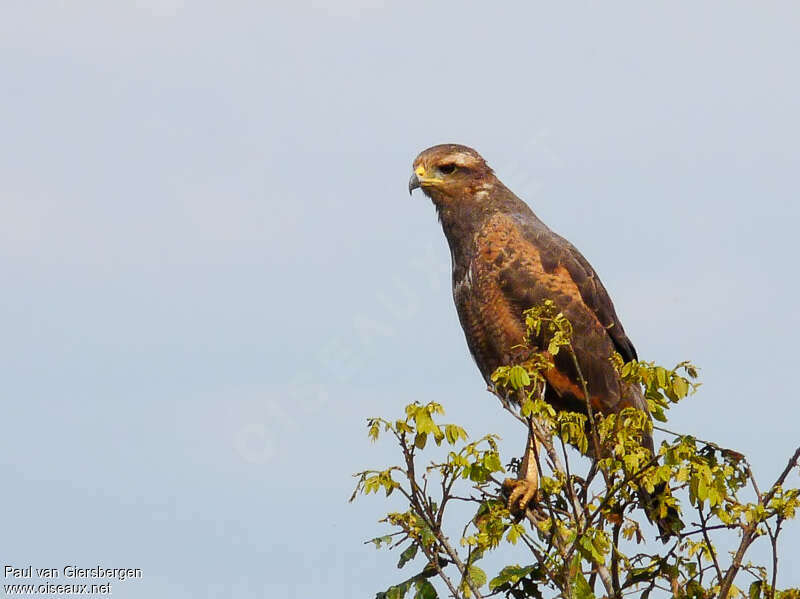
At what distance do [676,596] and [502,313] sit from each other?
2800mm

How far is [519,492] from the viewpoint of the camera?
23.0 feet

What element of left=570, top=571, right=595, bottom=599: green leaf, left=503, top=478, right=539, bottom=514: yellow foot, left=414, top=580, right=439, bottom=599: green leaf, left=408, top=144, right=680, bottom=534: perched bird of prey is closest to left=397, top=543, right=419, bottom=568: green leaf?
left=414, top=580, right=439, bottom=599: green leaf

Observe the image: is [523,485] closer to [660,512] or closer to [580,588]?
[660,512]

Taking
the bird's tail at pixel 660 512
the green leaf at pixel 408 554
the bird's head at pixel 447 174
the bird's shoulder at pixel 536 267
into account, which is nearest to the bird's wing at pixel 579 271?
the bird's shoulder at pixel 536 267

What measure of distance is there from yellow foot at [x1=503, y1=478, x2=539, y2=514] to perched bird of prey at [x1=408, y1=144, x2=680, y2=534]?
321 millimetres

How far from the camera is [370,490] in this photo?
16.3 feet

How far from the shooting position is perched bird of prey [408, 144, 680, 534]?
25.8 feet

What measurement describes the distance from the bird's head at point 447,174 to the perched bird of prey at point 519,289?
0.01 metres

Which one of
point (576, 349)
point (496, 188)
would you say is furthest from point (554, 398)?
point (496, 188)

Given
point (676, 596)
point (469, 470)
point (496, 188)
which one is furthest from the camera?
point (496, 188)

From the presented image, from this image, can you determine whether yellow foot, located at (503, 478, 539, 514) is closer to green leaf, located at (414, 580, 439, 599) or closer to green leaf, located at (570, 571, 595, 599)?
green leaf, located at (414, 580, 439, 599)

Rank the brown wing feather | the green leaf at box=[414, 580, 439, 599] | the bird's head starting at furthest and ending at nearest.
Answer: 1. the bird's head
2. the brown wing feather
3. the green leaf at box=[414, 580, 439, 599]

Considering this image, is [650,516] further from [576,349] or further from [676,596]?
[576,349]

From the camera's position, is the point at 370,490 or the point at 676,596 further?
the point at 676,596
